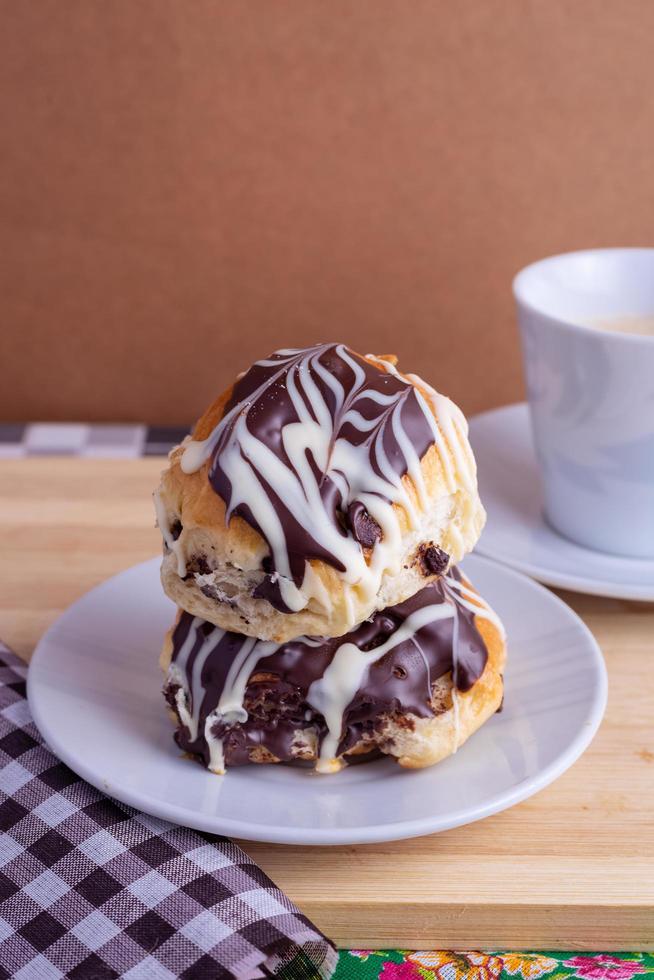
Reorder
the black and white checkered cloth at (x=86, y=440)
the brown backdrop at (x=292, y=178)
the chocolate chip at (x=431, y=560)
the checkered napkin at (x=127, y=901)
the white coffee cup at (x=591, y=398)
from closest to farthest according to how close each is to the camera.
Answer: the checkered napkin at (x=127, y=901)
the chocolate chip at (x=431, y=560)
the white coffee cup at (x=591, y=398)
the brown backdrop at (x=292, y=178)
the black and white checkered cloth at (x=86, y=440)

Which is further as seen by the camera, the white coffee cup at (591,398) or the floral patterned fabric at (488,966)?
the white coffee cup at (591,398)

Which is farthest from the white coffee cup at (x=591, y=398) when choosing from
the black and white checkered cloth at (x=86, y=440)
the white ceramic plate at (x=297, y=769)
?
the black and white checkered cloth at (x=86, y=440)

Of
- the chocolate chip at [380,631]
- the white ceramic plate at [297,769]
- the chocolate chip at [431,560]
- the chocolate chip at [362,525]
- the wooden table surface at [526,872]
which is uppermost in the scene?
the chocolate chip at [362,525]

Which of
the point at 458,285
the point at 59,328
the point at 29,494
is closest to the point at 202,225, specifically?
the point at 59,328

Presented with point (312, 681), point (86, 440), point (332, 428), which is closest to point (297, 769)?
point (312, 681)

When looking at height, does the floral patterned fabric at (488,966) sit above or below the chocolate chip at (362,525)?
below

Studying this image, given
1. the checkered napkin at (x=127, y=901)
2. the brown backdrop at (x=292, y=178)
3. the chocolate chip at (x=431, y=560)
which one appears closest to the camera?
the checkered napkin at (x=127, y=901)

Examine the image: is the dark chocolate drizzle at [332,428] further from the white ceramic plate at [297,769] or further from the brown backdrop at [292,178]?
the brown backdrop at [292,178]

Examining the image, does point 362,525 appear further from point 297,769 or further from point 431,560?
point 297,769
